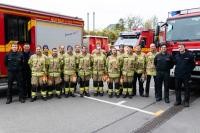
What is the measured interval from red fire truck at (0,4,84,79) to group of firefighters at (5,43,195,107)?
69 cm

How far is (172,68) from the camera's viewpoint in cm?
1145

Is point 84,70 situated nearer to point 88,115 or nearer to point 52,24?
point 52,24

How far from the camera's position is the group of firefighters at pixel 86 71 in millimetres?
11141

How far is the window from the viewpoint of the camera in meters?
11.5

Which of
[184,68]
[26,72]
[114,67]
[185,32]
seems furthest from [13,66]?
[185,32]

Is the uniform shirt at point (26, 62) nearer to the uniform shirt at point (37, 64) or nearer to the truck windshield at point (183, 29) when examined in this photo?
the uniform shirt at point (37, 64)

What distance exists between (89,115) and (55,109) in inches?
47.3

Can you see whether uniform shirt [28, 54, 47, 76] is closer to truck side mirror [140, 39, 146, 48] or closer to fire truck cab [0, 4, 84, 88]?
fire truck cab [0, 4, 84, 88]

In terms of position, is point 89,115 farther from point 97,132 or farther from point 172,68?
point 172,68

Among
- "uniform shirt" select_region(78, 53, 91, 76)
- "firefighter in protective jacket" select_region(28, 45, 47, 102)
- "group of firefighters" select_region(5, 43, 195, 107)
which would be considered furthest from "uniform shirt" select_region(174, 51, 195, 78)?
"firefighter in protective jacket" select_region(28, 45, 47, 102)

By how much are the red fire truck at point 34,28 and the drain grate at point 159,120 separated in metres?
5.33

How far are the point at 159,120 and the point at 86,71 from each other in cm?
412

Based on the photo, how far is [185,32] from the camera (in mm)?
12273

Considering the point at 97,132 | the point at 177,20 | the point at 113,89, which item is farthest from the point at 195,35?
the point at 97,132
